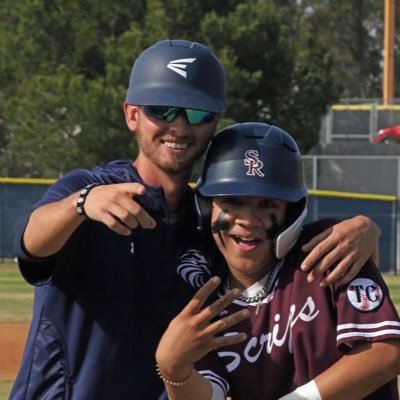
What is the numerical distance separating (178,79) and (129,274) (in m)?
0.58

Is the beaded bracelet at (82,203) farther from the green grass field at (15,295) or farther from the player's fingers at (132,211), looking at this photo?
the green grass field at (15,295)

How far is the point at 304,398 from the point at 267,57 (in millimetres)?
25467

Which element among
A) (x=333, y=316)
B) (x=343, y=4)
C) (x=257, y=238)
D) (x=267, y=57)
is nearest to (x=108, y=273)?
(x=257, y=238)

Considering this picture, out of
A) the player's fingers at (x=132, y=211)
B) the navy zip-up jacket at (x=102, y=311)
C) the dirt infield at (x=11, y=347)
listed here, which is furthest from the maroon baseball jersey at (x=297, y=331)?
the dirt infield at (x=11, y=347)

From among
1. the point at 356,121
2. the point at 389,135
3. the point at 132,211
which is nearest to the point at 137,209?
the point at 132,211

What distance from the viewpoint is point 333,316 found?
2678 millimetres

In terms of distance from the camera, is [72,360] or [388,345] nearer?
[388,345]

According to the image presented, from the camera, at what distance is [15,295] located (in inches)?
591

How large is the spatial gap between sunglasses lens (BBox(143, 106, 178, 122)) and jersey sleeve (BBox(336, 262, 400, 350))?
78cm

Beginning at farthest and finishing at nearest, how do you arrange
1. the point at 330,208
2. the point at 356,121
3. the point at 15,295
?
the point at 356,121 < the point at 330,208 < the point at 15,295

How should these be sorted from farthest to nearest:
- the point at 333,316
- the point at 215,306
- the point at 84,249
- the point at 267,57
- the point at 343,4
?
the point at 343,4, the point at 267,57, the point at 84,249, the point at 333,316, the point at 215,306

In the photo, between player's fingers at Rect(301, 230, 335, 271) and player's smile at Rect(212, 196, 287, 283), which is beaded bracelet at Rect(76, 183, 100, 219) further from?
player's fingers at Rect(301, 230, 335, 271)

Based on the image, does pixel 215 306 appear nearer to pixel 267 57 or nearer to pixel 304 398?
pixel 304 398

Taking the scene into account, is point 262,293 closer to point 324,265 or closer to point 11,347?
point 324,265
